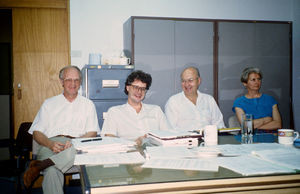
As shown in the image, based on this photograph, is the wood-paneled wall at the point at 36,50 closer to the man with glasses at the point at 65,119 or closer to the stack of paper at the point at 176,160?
the man with glasses at the point at 65,119

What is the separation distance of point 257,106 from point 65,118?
Result: 2.06m

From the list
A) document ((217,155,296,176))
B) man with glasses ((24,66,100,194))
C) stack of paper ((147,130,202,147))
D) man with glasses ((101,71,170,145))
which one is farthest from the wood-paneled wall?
document ((217,155,296,176))

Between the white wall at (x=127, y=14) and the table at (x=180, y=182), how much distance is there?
2632 mm

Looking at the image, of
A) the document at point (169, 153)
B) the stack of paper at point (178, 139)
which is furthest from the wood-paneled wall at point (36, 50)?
the document at point (169, 153)

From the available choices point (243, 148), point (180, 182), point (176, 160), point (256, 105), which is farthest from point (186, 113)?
point (180, 182)

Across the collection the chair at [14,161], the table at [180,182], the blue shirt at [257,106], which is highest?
the blue shirt at [257,106]

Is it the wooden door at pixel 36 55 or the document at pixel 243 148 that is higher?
the wooden door at pixel 36 55

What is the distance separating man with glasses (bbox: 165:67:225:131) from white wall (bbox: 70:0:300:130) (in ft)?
3.74

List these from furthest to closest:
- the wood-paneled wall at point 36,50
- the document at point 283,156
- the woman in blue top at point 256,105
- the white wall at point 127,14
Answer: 1. the white wall at point 127,14
2. the wood-paneled wall at point 36,50
3. the woman in blue top at point 256,105
4. the document at point 283,156

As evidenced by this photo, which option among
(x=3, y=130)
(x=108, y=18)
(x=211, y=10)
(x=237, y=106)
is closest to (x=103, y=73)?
(x=108, y=18)

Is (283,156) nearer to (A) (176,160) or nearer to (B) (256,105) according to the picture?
(A) (176,160)

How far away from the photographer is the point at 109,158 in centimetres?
136

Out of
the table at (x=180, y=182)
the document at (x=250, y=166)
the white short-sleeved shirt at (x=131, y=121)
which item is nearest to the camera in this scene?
the table at (x=180, y=182)

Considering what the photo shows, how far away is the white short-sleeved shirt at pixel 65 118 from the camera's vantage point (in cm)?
266
